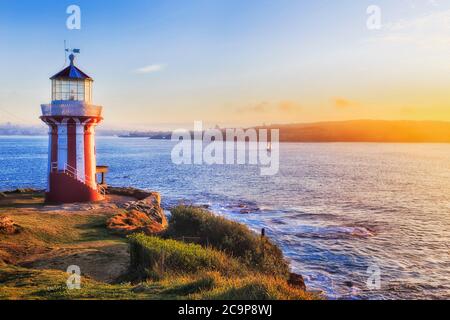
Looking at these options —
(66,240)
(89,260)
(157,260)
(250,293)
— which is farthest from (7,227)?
(250,293)

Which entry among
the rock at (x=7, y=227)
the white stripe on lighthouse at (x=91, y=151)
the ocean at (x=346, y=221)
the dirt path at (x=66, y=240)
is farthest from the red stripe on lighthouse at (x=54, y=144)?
the ocean at (x=346, y=221)

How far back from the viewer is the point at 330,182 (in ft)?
196

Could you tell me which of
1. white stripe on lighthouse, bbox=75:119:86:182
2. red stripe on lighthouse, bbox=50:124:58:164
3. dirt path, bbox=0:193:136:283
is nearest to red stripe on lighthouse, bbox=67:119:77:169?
white stripe on lighthouse, bbox=75:119:86:182

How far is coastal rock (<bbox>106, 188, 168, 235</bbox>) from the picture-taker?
60.1 ft

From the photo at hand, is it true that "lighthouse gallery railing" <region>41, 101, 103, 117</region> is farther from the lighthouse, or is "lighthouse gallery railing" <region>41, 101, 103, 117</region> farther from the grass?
the grass

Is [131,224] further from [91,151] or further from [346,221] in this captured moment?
[346,221]

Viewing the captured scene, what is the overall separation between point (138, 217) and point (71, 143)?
633 cm

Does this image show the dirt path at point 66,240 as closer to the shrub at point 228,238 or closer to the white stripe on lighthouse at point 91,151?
the white stripe on lighthouse at point 91,151

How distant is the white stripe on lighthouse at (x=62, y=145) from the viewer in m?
22.7

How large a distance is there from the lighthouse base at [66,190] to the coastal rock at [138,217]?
2532mm

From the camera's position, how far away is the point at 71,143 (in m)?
22.8
